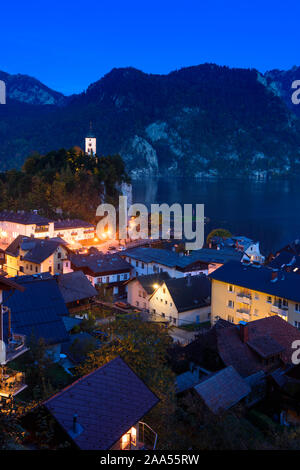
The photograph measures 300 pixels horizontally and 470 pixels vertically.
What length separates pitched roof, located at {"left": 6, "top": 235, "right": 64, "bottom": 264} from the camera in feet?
120

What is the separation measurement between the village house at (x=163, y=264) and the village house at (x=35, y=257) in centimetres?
564

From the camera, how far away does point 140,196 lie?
132 m

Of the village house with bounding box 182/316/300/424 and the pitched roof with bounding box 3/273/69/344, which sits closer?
the village house with bounding box 182/316/300/424

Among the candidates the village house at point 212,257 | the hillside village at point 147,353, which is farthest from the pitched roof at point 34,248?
the village house at point 212,257

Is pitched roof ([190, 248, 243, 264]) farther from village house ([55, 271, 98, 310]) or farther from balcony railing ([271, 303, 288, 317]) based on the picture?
balcony railing ([271, 303, 288, 317])

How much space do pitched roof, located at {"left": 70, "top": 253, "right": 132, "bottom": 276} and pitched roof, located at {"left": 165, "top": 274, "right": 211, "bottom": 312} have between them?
7.70 metres

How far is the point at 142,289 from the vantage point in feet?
98.9

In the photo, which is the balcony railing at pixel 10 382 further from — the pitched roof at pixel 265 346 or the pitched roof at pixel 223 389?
the pitched roof at pixel 265 346

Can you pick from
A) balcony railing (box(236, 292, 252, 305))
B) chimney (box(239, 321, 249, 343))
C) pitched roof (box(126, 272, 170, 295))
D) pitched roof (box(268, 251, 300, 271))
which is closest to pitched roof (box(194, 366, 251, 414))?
chimney (box(239, 321, 249, 343))

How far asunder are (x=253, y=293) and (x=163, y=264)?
11793 millimetres

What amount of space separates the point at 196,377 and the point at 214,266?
19434mm

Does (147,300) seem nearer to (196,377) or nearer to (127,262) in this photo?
(127,262)

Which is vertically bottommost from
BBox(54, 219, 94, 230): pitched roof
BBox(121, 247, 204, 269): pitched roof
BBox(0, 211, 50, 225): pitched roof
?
BBox(121, 247, 204, 269): pitched roof

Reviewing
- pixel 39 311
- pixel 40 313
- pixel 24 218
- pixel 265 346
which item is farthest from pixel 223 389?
pixel 24 218
